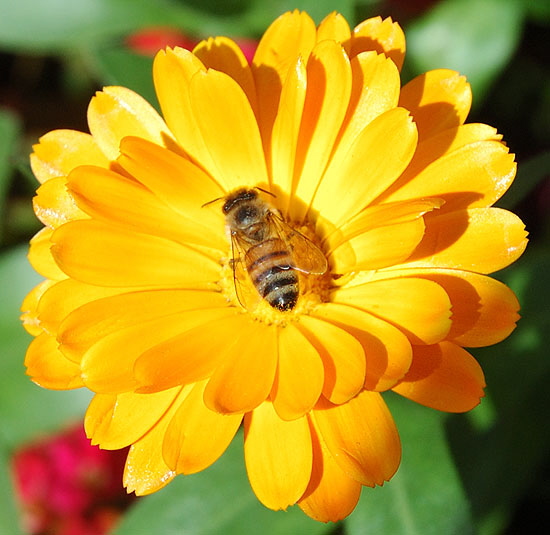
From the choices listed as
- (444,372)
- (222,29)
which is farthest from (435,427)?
(222,29)

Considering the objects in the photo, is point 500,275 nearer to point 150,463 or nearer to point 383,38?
point 383,38

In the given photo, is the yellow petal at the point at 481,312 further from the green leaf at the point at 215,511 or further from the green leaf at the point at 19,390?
the green leaf at the point at 19,390

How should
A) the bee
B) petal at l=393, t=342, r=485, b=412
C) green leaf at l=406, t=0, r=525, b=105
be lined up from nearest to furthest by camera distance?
1. petal at l=393, t=342, r=485, b=412
2. the bee
3. green leaf at l=406, t=0, r=525, b=105

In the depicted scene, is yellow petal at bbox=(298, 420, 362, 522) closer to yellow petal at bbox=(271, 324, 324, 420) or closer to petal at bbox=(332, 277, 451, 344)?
yellow petal at bbox=(271, 324, 324, 420)

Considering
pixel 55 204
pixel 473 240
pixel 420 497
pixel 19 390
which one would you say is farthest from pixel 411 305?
pixel 19 390

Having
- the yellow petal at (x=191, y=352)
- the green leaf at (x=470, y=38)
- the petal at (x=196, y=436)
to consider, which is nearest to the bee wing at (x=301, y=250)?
the yellow petal at (x=191, y=352)

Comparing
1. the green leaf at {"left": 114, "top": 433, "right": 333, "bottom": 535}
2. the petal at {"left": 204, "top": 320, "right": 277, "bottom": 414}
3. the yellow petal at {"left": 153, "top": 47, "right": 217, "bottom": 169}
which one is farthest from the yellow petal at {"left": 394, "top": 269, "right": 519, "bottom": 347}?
the green leaf at {"left": 114, "top": 433, "right": 333, "bottom": 535}
